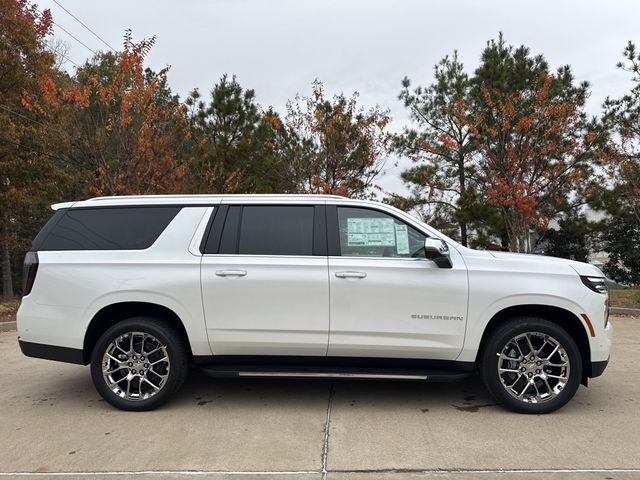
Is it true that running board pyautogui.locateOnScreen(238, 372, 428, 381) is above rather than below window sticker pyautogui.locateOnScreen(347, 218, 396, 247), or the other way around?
below

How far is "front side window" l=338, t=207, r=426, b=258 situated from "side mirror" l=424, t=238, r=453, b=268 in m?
0.16

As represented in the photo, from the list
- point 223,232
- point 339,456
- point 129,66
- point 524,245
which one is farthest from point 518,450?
point 524,245

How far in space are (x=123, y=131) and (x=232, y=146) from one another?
348 inches

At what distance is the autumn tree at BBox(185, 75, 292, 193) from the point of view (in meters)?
17.5

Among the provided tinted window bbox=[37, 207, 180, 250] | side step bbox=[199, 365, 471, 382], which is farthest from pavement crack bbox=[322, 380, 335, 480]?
tinted window bbox=[37, 207, 180, 250]

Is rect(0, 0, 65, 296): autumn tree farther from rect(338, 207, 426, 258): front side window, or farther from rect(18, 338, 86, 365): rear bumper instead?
rect(338, 207, 426, 258): front side window

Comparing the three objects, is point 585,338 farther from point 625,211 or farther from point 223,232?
point 625,211

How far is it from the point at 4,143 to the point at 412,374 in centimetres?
1168

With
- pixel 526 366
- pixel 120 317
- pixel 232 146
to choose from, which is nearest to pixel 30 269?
pixel 120 317

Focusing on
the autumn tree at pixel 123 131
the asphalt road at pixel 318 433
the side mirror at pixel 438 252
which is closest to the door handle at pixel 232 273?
the asphalt road at pixel 318 433

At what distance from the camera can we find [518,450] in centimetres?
357

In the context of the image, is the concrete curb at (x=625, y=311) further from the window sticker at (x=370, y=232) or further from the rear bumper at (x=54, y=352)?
the rear bumper at (x=54, y=352)

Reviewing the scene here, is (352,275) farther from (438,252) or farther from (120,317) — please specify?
(120,317)

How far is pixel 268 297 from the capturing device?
4.31 meters
